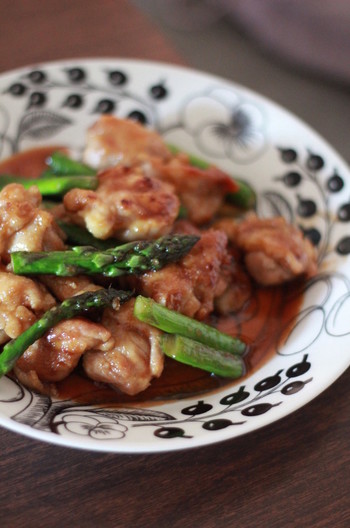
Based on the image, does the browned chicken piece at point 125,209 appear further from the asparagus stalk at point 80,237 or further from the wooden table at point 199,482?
the wooden table at point 199,482

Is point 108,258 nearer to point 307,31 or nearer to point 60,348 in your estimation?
point 60,348

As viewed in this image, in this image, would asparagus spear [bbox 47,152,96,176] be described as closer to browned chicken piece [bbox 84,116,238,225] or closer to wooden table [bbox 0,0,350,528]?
browned chicken piece [bbox 84,116,238,225]

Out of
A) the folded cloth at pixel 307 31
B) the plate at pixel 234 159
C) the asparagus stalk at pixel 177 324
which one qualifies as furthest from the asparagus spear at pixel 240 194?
the folded cloth at pixel 307 31

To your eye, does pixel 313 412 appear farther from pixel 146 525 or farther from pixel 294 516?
pixel 146 525

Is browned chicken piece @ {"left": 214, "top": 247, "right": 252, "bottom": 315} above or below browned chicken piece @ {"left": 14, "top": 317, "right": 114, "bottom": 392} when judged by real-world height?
above

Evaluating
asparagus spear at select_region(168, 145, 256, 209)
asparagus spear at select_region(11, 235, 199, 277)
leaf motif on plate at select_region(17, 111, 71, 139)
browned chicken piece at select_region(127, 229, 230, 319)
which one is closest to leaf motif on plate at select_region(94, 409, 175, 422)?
browned chicken piece at select_region(127, 229, 230, 319)

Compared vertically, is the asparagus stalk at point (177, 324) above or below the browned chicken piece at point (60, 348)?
above

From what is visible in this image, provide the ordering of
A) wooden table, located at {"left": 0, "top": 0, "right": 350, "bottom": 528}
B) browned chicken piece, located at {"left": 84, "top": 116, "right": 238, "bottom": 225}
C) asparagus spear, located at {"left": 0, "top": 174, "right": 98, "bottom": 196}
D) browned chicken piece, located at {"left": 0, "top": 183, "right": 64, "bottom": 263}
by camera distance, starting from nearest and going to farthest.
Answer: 1. wooden table, located at {"left": 0, "top": 0, "right": 350, "bottom": 528}
2. browned chicken piece, located at {"left": 0, "top": 183, "right": 64, "bottom": 263}
3. asparagus spear, located at {"left": 0, "top": 174, "right": 98, "bottom": 196}
4. browned chicken piece, located at {"left": 84, "top": 116, "right": 238, "bottom": 225}
